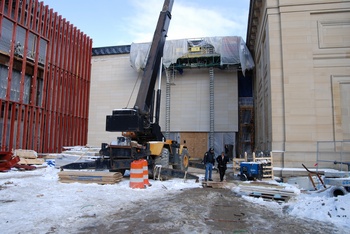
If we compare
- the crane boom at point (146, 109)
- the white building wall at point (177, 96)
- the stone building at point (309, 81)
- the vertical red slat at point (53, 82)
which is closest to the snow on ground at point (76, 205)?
the crane boom at point (146, 109)

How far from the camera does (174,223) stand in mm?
6125

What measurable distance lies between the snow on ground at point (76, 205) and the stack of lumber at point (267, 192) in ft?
0.94

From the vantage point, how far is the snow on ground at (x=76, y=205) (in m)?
5.84

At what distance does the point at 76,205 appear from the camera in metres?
7.45

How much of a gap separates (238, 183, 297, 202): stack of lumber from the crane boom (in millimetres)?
5428

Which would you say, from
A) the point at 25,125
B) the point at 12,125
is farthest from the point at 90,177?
the point at 25,125

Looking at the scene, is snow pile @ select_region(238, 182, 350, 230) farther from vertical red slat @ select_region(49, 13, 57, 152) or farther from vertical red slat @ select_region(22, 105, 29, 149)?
vertical red slat @ select_region(49, 13, 57, 152)

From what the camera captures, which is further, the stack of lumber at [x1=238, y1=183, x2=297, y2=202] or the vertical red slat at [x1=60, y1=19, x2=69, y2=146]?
the vertical red slat at [x1=60, y1=19, x2=69, y2=146]

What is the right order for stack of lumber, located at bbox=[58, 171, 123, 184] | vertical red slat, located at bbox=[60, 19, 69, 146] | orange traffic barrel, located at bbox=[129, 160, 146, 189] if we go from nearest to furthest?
orange traffic barrel, located at bbox=[129, 160, 146, 189] → stack of lumber, located at bbox=[58, 171, 123, 184] → vertical red slat, located at bbox=[60, 19, 69, 146]

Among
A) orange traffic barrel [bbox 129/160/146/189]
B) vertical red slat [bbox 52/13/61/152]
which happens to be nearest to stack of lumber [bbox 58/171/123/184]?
orange traffic barrel [bbox 129/160/146/189]

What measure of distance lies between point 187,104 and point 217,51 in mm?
5935

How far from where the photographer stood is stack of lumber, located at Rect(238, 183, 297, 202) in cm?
910

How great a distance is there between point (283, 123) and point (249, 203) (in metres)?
8.38

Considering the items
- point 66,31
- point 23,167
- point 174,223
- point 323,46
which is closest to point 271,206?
point 174,223
